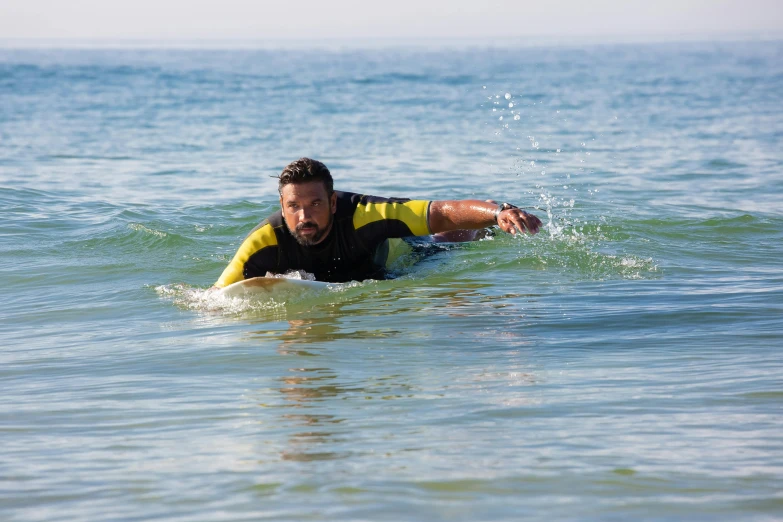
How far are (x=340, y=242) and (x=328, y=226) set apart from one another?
0.20 m

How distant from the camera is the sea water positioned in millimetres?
3861

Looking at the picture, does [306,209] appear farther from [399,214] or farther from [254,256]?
[399,214]

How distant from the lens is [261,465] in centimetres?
411

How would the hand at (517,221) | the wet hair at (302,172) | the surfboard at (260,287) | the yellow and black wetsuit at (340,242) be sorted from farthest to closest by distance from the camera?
the yellow and black wetsuit at (340,242) < the wet hair at (302,172) < the surfboard at (260,287) < the hand at (517,221)

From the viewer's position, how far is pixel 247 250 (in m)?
7.58

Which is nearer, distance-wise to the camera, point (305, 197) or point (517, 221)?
point (517, 221)

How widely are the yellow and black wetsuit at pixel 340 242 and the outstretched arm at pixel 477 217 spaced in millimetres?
95

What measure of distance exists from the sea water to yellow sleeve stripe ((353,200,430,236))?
517 millimetres

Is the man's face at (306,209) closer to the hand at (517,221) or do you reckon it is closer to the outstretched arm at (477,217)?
the outstretched arm at (477,217)

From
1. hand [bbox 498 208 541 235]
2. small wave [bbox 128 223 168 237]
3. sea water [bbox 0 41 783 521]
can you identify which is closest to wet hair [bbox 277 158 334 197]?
sea water [bbox 0 41 783 521]

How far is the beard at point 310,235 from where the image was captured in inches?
295

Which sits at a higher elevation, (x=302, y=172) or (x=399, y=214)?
(x=302, y=172)

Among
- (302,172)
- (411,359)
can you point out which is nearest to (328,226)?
(302,172)

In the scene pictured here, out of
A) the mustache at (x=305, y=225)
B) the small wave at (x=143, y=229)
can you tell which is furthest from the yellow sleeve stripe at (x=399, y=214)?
the small wave at (x=143, y=229)
